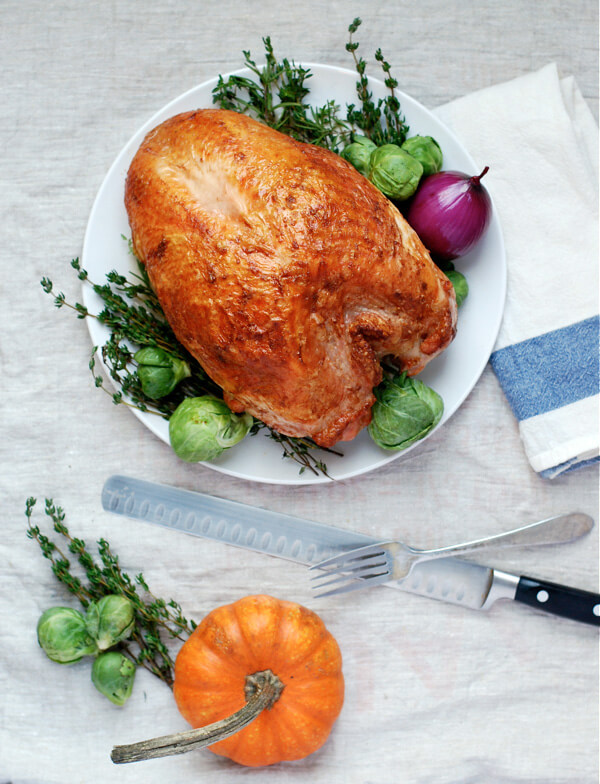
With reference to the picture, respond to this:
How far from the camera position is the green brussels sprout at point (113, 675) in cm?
207

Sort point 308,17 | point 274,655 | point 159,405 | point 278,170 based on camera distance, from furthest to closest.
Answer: point 308,17 < point 159,405 < point 274,655 < point 278,170

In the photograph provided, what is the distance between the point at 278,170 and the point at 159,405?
0.79 metres

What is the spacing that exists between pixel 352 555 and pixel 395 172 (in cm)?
112

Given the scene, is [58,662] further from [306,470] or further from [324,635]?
[306,470]

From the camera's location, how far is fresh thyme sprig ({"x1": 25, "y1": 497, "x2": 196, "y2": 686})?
2.15m

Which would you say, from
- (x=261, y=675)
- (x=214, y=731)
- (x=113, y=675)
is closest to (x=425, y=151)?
(x=261, y=675)

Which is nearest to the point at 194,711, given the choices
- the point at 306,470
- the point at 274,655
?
the point at 274,655

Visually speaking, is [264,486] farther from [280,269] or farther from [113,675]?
[280,269]

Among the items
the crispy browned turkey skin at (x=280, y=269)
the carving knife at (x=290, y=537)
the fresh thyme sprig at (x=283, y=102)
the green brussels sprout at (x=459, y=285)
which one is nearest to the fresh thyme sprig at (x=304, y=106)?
the fresh thyme sprig at (x=283, y=102)

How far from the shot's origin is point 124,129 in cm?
225

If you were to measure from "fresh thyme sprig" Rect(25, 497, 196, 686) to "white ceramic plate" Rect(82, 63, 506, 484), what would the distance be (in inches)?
17.1

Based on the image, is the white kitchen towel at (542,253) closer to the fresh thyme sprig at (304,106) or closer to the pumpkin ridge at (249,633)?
the fresh thyme sprig at (304,106)

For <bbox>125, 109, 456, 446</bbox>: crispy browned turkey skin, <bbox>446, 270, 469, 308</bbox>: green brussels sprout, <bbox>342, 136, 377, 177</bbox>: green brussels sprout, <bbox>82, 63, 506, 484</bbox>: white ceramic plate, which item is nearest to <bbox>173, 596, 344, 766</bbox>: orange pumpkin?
<bbox>82, 63, 506, 484</bbox>: white ceramic plate

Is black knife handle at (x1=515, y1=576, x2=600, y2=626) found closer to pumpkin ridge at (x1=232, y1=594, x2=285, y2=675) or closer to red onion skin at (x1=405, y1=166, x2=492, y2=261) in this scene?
pumpkin ridge at (x1=232, y1=594, x2=285, y2=675)
